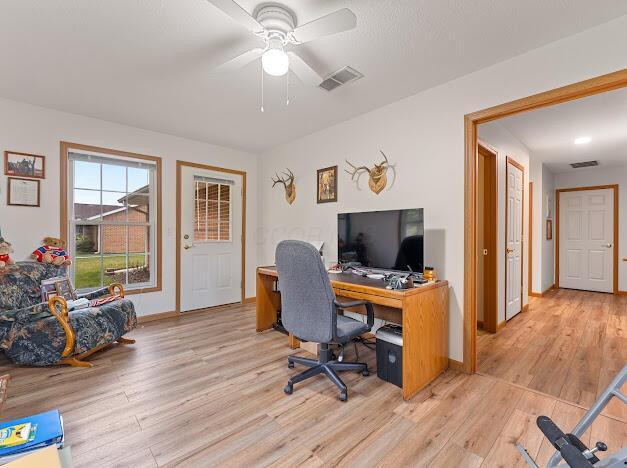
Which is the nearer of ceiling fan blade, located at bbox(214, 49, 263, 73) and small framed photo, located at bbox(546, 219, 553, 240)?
ceiling fan blade, located at bbox(214, 49, 263, 73)

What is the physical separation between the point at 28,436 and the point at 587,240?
7768mm

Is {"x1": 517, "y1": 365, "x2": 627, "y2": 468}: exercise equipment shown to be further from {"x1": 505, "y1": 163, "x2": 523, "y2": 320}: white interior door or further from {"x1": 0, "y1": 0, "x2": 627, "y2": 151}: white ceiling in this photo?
{"x1": 505, "y1": 163, "x2": 523, "y2": 320}: white interior door

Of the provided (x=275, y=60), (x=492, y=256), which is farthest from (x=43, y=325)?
(x=492, y=256)

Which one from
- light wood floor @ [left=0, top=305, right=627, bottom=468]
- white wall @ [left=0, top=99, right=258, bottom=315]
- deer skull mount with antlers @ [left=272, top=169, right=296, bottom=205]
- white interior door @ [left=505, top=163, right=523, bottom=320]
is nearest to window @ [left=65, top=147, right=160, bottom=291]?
white wall @ [left=0, top=99, right=258, bottom=315]

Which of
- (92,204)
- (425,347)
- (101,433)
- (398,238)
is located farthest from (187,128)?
(425,347)

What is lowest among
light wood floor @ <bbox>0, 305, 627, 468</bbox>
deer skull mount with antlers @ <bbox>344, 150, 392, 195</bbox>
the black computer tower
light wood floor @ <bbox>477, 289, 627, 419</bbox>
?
light wood floor @ <bbox>0, 305, 627, 468</bbox>

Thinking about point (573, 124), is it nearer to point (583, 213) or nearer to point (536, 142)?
point (536, 142)

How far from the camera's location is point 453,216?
2.48m

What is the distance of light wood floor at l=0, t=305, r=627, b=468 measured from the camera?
60.0 inches

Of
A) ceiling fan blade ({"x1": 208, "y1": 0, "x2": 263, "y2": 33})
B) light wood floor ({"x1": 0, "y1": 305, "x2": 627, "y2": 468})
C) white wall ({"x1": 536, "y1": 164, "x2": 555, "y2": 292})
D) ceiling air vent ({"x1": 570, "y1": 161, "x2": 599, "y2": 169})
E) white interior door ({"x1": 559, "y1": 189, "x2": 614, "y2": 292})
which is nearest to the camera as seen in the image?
ceiling fan blade ({"x1": 208, "y1": 0, "x2": 263, "y2": 33})

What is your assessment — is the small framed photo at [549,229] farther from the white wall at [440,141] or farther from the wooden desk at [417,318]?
the wooden desk at [417,318]

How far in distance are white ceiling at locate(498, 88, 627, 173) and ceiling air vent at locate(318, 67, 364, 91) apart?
2.00 meters

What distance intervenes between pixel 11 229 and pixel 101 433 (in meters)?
2.44

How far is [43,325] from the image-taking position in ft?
7.80
